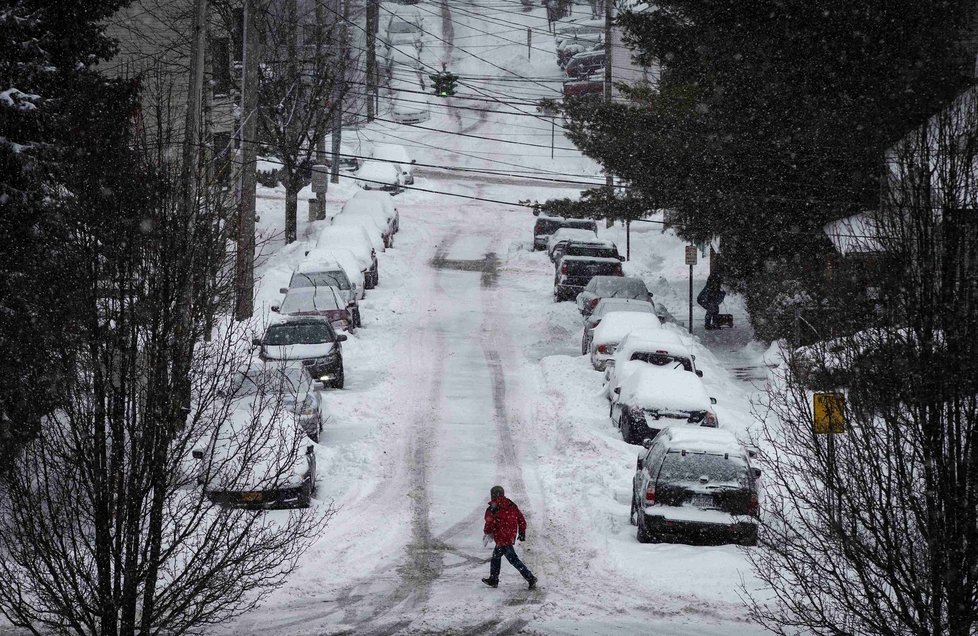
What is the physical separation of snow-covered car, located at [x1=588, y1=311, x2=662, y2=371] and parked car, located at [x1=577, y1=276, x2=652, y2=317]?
340 centimetres

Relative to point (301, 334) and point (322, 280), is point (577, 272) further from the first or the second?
point (301, 334)

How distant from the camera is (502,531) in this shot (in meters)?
14.0

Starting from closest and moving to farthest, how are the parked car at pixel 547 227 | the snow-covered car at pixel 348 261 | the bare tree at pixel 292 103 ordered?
the snow-covered car at pixel 348 261, the bare tree at pixel 292 103, the parked car at pixel 547 227

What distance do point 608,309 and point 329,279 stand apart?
26.3 ft

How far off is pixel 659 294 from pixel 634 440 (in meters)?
17.6

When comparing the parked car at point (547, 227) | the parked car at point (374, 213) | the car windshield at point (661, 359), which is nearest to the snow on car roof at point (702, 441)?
the car windshield at point (661, 359)

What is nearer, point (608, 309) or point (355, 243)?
point (608, 309)

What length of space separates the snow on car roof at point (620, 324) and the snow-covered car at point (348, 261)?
8.09 meters

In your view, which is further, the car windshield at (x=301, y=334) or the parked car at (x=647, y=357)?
the car windshield at (x=301, y=334)

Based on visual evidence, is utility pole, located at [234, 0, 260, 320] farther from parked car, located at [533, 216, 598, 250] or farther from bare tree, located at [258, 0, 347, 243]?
parked car, located at [533, 216, 598, 250]

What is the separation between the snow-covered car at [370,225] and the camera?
39719 mm

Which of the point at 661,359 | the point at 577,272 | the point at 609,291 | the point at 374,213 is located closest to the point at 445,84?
the point at 577,272

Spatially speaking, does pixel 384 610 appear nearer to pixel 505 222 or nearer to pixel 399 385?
pixel 399 385

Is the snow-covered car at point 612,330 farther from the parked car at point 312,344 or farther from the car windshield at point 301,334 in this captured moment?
the car windshield at point 301,334
